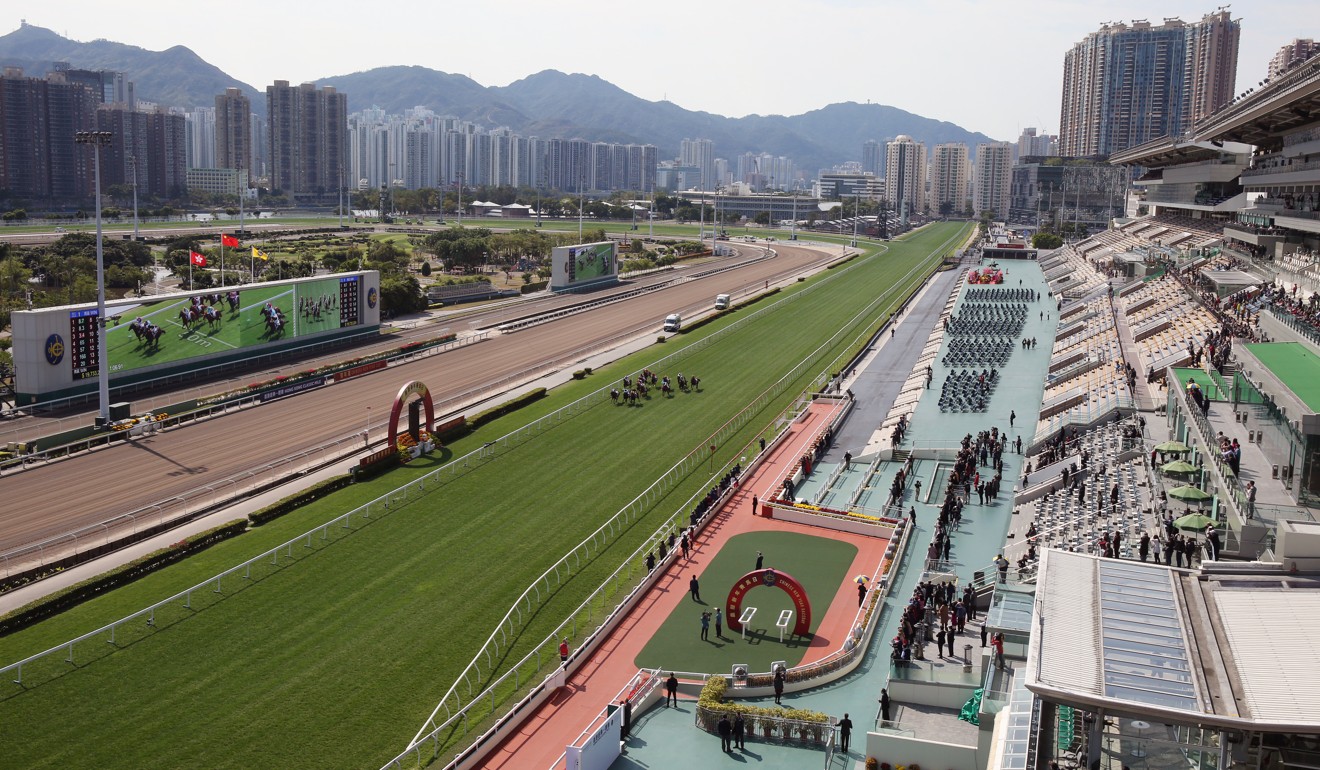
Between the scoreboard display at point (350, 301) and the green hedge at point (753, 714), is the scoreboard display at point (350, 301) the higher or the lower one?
the higher one

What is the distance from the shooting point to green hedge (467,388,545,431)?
123ft

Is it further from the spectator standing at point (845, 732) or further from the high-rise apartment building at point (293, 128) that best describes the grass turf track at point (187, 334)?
the high-rise apartment building at point (293, 128)

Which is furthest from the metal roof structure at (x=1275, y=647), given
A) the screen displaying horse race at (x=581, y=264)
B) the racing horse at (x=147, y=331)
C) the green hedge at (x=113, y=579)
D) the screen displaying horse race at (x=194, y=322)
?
the screen displaying horse race at (x=581, y=264)

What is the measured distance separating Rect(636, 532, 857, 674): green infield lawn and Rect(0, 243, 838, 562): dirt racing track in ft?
48.4

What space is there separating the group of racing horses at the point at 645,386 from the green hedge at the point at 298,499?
13.9 meters

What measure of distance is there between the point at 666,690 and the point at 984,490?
14600mm

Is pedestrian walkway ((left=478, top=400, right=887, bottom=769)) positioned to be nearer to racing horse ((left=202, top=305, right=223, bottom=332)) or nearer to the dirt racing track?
the dirt racing track

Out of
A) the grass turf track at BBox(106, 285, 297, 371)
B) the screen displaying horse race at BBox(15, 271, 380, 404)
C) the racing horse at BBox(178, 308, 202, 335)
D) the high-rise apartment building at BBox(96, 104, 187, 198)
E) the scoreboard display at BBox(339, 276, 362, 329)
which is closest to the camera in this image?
the screen displaying horse race at BBox(15, 271, 380, 404)

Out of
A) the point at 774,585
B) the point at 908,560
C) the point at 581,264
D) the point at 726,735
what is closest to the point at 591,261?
the point at 581,264

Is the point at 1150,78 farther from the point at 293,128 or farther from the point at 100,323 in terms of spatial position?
the point at 100,323

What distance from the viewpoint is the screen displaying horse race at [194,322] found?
36.2 m

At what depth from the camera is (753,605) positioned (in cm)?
2309

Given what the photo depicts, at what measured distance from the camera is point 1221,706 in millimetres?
11031

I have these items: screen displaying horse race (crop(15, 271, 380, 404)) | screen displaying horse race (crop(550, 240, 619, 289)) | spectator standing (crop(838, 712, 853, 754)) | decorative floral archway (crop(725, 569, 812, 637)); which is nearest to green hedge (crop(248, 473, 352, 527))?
screen displaying horse race (crop(15, 271, 380, 404))
